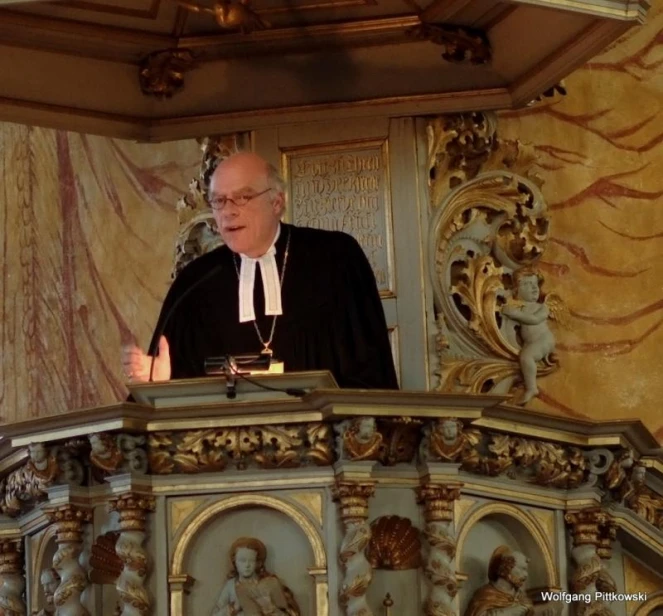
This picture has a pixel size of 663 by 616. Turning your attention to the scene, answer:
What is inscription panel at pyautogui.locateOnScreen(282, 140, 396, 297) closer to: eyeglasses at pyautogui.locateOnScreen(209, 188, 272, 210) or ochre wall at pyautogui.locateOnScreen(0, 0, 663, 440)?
ochre wall at pyautogui.locateOnScreen(0, 0, 663, 440)

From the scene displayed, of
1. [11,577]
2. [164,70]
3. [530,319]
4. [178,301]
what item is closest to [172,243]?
[164,70]

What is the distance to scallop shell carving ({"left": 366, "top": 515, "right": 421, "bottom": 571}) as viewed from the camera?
725 centimetres

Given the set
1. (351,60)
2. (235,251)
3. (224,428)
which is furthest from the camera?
(351,60)

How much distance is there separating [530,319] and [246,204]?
182cm

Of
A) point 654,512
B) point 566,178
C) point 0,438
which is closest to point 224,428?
point 0,438

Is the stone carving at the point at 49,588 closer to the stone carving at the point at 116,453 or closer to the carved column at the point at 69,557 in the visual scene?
the carved column at the point at 69,557

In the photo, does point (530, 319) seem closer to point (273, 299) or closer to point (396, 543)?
point (273, 299)

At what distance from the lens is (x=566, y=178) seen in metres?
9.87

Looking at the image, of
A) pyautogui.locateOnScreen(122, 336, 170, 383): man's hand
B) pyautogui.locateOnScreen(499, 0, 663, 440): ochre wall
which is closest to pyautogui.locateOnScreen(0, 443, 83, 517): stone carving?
pyautogui.locateOnScreen(122, 336, 170, 383): man's hand

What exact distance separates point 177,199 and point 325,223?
45.2 inches

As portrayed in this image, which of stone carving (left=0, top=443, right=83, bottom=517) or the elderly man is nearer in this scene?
stone carving (left=0, top=443, right=83, bottom=517)

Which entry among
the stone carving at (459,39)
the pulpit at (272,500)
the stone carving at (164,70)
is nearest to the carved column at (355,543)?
the pulpit at (272,500)

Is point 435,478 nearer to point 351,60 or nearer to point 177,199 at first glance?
point 351,60

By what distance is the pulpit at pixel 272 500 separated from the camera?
7117mm
